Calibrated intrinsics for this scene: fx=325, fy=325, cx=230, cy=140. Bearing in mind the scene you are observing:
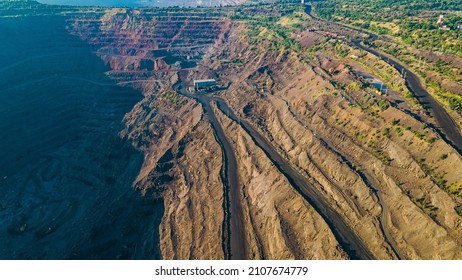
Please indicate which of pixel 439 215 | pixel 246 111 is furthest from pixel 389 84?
pixel 439 215

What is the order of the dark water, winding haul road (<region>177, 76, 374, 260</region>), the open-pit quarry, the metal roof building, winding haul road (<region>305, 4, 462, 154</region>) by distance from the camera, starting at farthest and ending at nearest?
the metal roof building
the dark water
winding haul road (<region>305, 4, 462, 154</region>)
the open-pit quarry
winding haul road (<region>177, 76, 374, 260</region>)

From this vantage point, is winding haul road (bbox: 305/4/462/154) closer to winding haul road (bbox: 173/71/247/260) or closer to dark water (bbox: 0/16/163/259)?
winding haul road (bbox: 173/71/247/260)

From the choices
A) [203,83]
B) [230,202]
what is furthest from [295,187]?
[203,83]

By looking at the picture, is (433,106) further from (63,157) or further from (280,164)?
(63,157)

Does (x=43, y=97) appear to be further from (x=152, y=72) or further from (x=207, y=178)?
(x=207, y=178)

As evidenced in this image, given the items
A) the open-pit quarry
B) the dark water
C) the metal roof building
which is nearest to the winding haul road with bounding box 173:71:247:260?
the open-pit quarry

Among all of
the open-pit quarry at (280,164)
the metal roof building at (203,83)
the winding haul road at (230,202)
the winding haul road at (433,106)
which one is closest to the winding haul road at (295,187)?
the winding haul road at (230,202)

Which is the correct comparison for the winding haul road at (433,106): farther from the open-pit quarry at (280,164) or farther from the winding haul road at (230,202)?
the winding haul road at (230,202)

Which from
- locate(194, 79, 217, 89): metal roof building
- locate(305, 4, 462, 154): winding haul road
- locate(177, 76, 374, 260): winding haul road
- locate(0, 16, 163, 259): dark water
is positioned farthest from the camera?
locate(194, 79, 217, 89): metal roof building
